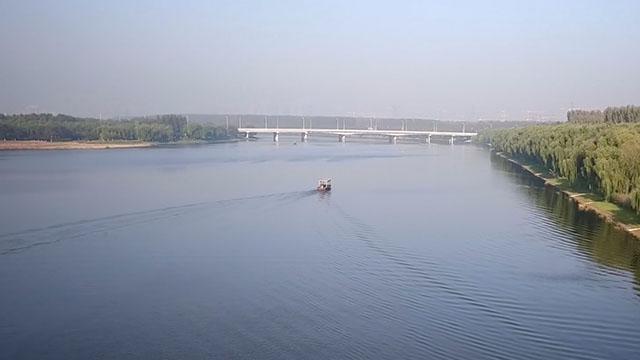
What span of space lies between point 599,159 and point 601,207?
0.86 meters

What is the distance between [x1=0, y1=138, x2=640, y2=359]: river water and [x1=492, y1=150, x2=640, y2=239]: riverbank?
266mm

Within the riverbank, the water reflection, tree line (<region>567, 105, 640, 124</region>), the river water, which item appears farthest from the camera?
tree line (<region>567, 105, 640, 124</region>)

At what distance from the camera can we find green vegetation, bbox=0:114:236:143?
3447 cm

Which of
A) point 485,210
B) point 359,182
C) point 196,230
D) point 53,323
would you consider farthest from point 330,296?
point 359,182

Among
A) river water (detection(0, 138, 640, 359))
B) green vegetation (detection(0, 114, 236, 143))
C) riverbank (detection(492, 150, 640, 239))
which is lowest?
river water (detection(0, 138, 640, 359))

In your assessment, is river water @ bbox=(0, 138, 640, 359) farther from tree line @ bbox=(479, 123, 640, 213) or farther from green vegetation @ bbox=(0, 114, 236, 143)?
green vegetation @ bbox=(0, 114, 236, 143)

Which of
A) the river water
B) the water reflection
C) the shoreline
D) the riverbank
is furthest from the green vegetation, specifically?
the water reflection

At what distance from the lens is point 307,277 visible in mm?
7617

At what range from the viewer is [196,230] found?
10164 millimetres

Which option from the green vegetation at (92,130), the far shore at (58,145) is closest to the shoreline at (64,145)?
the far shore at (58,145)

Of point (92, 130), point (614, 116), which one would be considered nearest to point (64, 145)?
point (92, 130)

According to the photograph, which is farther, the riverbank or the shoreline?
the shoreline

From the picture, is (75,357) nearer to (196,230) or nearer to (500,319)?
(500,319)

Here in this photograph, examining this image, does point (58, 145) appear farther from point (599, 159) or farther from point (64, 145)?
point (599, 159)
